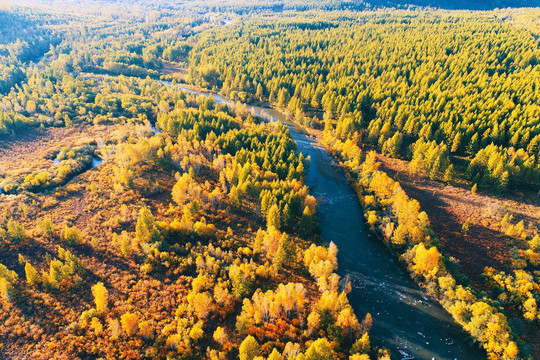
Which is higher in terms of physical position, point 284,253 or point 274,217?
point 274,217

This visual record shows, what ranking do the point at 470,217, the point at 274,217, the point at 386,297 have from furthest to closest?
the point at 470,217
the point at 274,217
the point at 386,297

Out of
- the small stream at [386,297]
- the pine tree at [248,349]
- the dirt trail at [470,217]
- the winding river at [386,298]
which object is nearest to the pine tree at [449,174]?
the dirt trail at [470,217]

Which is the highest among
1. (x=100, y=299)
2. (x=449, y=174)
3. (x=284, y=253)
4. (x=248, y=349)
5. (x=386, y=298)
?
(x=449, y=174)

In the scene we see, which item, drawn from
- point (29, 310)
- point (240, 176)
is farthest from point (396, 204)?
point (29, 310)

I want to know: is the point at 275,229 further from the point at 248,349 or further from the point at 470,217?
the point at 470,217

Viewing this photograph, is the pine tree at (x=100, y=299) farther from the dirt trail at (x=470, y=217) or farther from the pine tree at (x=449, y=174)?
the pine tree at (x=449, y=174)

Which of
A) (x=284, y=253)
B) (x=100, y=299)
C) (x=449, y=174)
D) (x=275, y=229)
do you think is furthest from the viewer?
(x=449, y=174)

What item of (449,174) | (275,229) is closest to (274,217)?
(275,229)

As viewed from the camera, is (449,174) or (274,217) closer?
(274,217)
